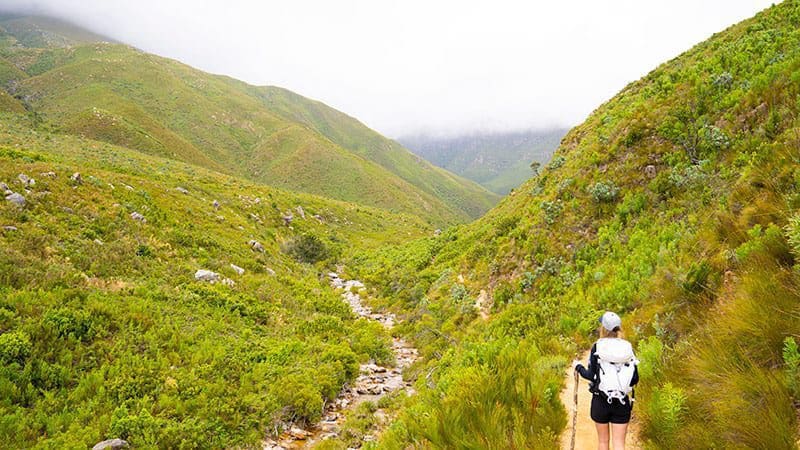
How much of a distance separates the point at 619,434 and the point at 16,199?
20.9 m

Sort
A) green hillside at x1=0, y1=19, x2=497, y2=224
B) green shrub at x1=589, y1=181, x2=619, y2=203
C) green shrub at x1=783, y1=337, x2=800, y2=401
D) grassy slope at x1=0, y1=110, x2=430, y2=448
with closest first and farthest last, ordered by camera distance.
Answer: green shrub at x1=783, y1=337, x2=800, y2=401, grassy slope at x1=0, y1=110, x2=430, y2=448, green shrub at x1=589, y1=181, x2=619, y2=203, green hillside at x1=0, y1=19, x2=497, y2=224

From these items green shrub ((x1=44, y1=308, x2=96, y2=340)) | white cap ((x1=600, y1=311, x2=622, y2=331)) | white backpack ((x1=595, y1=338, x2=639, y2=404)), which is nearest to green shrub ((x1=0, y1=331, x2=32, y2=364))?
green shrub ((x1=44, y1=308, x2=96, y2=340))

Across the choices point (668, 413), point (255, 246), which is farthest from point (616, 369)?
point (255, 246)

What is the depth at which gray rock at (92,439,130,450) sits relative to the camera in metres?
7.83

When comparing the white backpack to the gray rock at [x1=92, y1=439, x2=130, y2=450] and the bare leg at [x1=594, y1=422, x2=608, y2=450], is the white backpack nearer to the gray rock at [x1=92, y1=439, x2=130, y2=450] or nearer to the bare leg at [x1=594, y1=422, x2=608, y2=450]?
the bare leg at [x1=594, y1=422, x2=608, y2=450]

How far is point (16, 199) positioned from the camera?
15.4m

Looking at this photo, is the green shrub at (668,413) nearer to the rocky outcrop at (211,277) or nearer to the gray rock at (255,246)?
the rocky outcrop at (211,277)

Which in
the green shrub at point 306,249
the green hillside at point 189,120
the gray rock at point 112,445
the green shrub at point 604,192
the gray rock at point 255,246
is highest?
the green hillside at point 189,120

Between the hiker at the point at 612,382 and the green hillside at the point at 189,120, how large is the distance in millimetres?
89441

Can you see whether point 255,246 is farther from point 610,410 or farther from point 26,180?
point 610,410

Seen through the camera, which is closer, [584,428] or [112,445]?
[584,428]

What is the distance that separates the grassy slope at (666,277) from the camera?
14.2 feet

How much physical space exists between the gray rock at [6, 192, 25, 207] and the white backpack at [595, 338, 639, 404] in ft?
66.8

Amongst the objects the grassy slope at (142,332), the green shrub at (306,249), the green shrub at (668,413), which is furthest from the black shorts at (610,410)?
the green shrub at (306,249)
